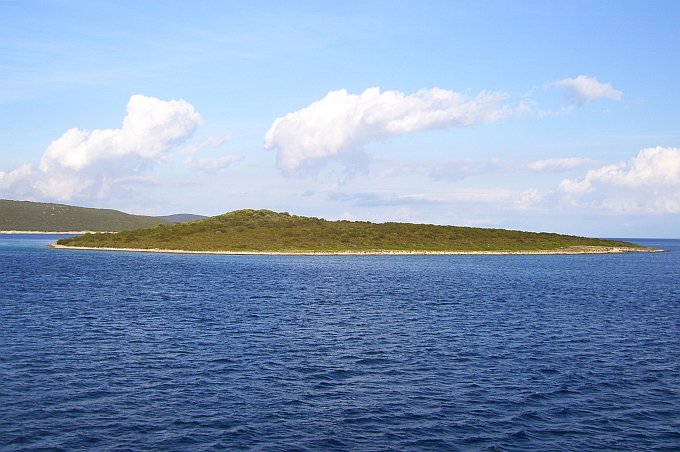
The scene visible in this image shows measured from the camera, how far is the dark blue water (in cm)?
2869

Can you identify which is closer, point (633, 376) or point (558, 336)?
point (633, 376)

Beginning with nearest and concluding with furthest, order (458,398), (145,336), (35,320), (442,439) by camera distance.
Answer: (442,439) < (458,398) < (145,336) < (35,320)

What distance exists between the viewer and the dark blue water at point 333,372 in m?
28.7

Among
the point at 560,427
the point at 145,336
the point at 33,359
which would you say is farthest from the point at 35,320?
the point at 560,427

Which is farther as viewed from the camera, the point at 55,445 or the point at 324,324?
the point at 324,324

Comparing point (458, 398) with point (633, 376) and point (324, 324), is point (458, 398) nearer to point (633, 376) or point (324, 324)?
point (633, 376)

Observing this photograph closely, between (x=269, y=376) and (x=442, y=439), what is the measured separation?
14.7 m

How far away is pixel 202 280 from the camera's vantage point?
111 meters

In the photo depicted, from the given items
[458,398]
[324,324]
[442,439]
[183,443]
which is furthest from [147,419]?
[324,324]

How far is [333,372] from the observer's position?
134ft

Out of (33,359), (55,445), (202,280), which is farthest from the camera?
(202,280)

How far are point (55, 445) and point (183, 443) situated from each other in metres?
5.72

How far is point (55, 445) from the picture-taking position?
2645 cm

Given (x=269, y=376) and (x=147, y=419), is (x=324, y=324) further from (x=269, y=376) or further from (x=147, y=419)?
(x=147, y=419)
